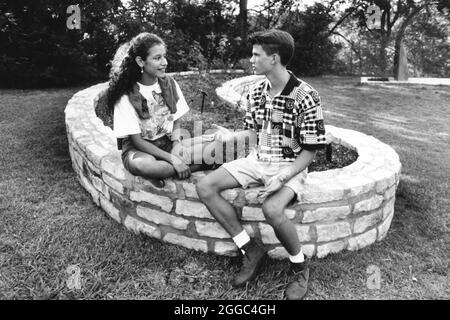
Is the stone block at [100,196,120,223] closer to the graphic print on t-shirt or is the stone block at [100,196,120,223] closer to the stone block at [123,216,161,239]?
the stone block at [123,216,161,239]

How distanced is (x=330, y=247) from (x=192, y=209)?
104 centimetres

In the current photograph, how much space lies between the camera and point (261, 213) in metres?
2.79

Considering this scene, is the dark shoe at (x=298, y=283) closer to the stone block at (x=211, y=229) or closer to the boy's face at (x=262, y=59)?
the stone block at (x=211, y=229)

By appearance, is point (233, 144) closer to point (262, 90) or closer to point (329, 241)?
point (262, 90)

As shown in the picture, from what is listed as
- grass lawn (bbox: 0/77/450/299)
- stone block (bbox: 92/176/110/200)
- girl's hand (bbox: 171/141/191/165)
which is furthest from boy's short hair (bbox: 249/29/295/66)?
stone block (bbox: 92/176/110/200)

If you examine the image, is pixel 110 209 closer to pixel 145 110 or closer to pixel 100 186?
pixel 100 186

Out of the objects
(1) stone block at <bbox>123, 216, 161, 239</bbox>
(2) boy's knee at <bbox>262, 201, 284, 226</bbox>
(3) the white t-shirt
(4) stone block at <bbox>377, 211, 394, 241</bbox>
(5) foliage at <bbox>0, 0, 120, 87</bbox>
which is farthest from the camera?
(5) foliage at <bbox>0, 0, 120, 87</bbox>

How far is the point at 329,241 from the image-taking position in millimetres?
2943

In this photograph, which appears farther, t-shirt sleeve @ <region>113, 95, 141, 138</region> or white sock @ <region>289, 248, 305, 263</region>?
t-shirt sleeve @ <region>113, 95, 141, 138</region>

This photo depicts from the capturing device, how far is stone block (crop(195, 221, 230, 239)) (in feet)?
9.48

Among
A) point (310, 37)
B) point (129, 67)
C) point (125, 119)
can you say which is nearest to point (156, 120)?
point (125, 119)

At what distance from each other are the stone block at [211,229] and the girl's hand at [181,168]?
1.15 feet
